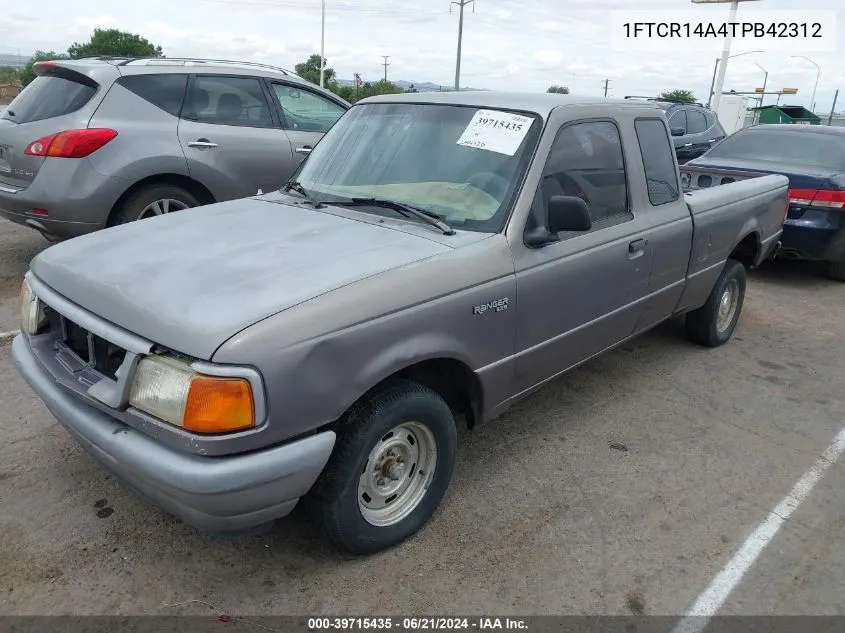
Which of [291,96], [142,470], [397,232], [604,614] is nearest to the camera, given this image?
[142,470]

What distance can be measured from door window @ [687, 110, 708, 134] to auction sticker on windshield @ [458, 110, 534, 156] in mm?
10834

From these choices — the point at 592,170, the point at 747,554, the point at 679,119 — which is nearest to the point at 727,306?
the point at 592,170

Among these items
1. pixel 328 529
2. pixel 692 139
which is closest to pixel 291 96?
pixel 328 529

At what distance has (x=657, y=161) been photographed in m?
4.15

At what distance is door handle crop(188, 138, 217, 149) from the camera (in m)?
5.88

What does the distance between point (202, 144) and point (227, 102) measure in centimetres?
58

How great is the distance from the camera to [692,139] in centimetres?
1284

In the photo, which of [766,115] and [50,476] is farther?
[766,115]

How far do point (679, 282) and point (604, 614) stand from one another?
2.45 metres

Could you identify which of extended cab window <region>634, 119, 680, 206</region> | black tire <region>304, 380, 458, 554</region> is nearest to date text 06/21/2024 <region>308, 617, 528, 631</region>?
black tire <region>304, 380, 458, 554</region>

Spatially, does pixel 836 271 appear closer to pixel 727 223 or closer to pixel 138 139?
pixel 727 223

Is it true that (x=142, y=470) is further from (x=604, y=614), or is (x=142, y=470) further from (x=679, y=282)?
(x=679, y=282)

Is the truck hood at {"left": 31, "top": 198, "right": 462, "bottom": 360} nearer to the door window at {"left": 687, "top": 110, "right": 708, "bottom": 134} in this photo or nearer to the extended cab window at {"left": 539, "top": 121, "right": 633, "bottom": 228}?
the extended cab window at {"left": 539, "top": 121, "right": 633, "bottom": 228}

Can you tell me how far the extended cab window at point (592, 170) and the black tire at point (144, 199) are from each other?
3.64 meters
